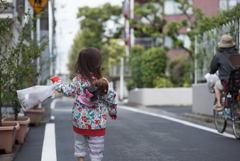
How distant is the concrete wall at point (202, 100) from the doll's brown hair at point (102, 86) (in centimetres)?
749

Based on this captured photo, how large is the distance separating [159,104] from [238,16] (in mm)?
12119

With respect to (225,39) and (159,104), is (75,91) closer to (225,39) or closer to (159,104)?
(225,39)

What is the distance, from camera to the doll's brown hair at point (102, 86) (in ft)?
11.1

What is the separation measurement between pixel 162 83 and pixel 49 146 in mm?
17551

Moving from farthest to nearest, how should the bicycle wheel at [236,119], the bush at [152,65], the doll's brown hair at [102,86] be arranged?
the bush at [152,65], the bicycle wheel at [236,119], the doll's brown hair at [102,86]

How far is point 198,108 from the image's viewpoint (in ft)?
38.7

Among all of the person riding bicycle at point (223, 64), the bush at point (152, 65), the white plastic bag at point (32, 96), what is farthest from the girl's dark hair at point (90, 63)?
the bush at point (152, 65)

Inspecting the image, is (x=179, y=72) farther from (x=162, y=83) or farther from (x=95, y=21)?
(x=95, y=21)

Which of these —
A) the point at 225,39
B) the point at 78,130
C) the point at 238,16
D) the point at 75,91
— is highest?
the point at 238,16

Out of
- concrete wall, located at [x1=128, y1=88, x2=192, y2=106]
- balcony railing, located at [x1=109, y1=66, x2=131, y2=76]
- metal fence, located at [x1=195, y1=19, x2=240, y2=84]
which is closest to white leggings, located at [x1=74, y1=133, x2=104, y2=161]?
metal fence, located at [x1=195, y1=19, x2=240, y2=84]

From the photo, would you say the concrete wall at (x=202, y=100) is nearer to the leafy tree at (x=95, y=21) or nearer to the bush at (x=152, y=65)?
the bush at (x=152, y=65)

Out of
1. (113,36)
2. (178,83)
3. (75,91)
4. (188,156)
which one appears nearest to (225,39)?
(188,156)

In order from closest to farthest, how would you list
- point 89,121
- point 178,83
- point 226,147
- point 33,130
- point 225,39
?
point 89,121, point 226,147, point 225,39, point 33,130, point 178,83

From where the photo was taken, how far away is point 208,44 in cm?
1112
